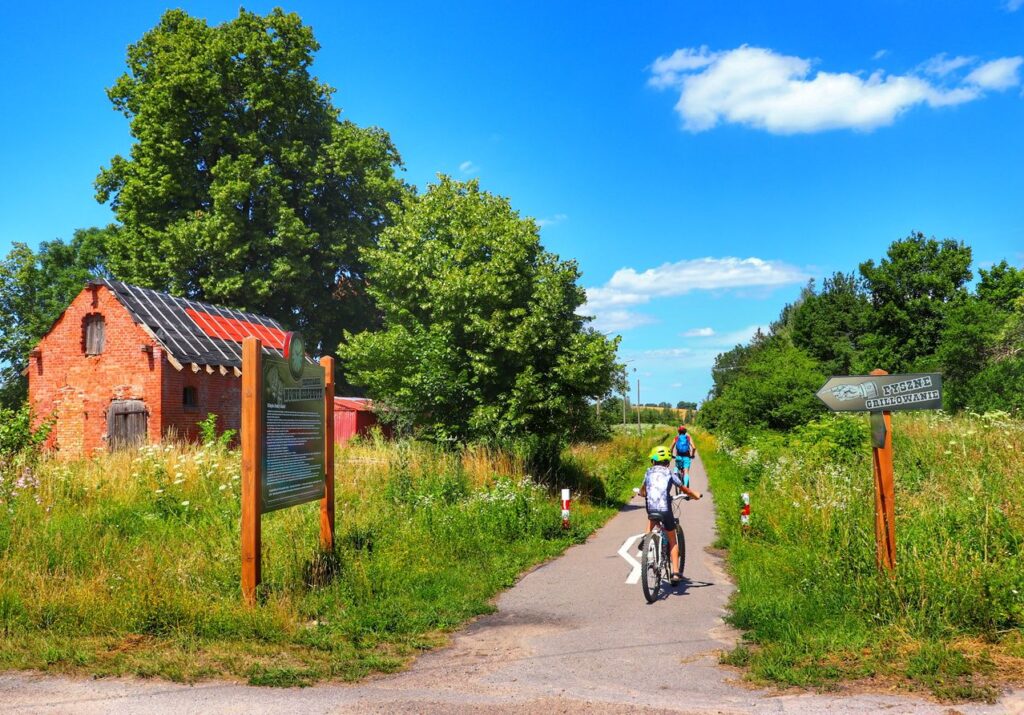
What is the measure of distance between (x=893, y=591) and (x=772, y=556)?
336 cm

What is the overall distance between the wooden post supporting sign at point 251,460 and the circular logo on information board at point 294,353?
0.67 m

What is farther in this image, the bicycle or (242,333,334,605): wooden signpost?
the bicycle

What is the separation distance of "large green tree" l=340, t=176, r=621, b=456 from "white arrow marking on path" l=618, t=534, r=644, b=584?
5.08 meters

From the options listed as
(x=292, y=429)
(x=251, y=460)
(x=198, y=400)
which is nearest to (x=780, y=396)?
(x=198, y=400)

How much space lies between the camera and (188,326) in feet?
88.1

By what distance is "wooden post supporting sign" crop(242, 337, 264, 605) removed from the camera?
26.1ft

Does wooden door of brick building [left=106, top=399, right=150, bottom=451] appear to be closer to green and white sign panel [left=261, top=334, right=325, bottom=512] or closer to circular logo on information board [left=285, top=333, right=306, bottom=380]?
green and white sign panel [left=261, top=334, right=325, bottom=512]

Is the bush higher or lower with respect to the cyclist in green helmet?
higher

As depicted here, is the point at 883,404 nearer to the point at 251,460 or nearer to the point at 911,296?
the point at 251,460

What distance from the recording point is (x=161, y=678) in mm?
6094

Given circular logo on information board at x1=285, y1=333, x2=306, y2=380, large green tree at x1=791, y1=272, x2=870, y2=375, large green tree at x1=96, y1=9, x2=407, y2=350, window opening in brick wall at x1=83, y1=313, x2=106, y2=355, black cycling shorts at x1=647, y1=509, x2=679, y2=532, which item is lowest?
black cycling shorts at x1=647, y1=509, x2=679, y2=532

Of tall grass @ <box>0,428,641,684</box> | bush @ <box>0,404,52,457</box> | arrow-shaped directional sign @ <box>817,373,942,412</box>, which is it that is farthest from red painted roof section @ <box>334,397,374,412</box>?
arrow-shaped directional sign @ <box>817,373,942,412</box>

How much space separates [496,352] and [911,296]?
44.3m

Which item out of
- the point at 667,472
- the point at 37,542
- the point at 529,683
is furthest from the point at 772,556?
the point at 37,542
